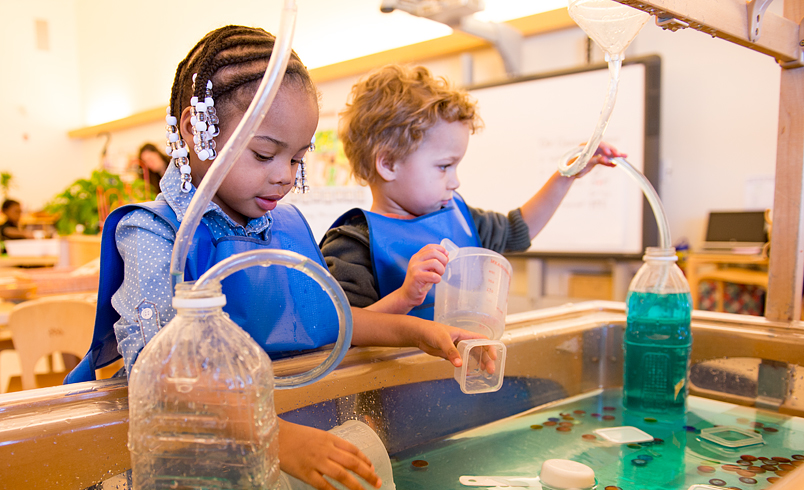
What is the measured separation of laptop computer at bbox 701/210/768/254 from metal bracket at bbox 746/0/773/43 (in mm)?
2244

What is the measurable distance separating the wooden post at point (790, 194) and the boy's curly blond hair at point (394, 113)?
0.56m

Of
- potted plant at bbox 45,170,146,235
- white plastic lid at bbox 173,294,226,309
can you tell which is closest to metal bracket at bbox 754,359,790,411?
white plastic lid at bbox 173,294,226,309

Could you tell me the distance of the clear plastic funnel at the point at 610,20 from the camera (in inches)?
28.7

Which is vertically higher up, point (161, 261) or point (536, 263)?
point (161, 261)

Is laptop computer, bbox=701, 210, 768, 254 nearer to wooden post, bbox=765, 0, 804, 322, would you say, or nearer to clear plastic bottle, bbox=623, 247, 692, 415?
wooden post, bbox=765, 0, 804, 322

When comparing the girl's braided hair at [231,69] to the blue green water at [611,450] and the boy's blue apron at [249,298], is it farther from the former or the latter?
the blue green water at [611,450]

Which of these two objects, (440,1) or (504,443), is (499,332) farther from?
(440,1)

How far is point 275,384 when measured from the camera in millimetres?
495

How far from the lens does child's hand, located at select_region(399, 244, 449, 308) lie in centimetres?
78

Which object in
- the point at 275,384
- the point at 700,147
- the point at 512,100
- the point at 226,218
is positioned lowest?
the point at 275,384

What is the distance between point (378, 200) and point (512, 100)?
2.45m

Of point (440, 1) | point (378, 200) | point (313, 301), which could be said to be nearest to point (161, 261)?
point (313, 301)

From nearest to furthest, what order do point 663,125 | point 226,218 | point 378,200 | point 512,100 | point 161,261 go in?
point 161,261 → point 226,218 → point 378,200 → point 663,125 → point 512,100

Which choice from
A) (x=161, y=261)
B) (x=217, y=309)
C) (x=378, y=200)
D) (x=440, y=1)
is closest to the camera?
(x=217, y=309)
